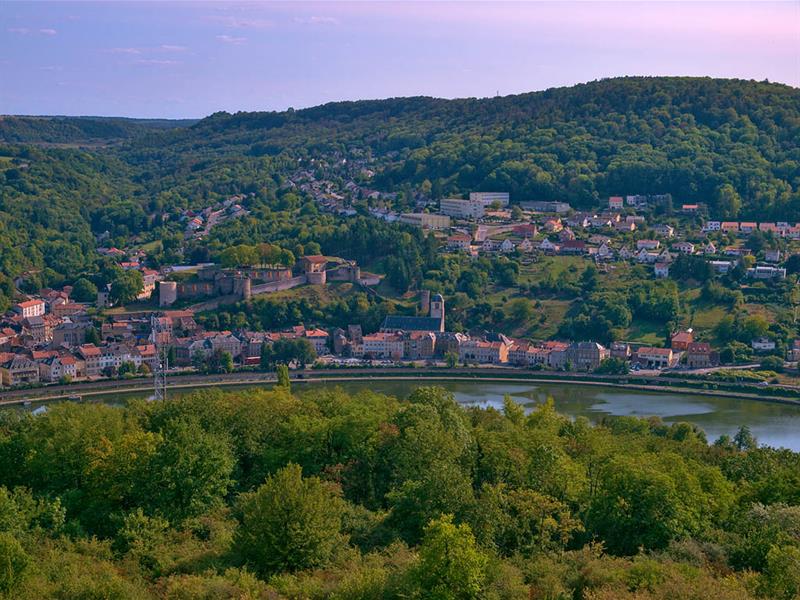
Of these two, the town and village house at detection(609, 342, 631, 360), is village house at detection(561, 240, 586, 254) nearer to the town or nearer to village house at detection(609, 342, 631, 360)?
the town

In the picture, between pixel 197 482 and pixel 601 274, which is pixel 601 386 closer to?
pixel 601 274

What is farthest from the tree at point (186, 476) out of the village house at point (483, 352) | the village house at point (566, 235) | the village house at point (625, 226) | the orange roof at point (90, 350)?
the village house at point (625, 226)

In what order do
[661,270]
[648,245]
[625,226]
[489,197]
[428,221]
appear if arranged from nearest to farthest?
[661,270] < [648,245] < [625,226] < [428,221] < [489,197]

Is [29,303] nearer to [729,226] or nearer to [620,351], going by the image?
[620,351]

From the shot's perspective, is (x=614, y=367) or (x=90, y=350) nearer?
(x=614, y=367)

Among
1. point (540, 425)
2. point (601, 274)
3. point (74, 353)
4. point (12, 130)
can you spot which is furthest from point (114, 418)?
point (12, 130)

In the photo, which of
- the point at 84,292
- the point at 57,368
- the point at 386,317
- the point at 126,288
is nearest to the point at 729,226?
the point at 386,317
